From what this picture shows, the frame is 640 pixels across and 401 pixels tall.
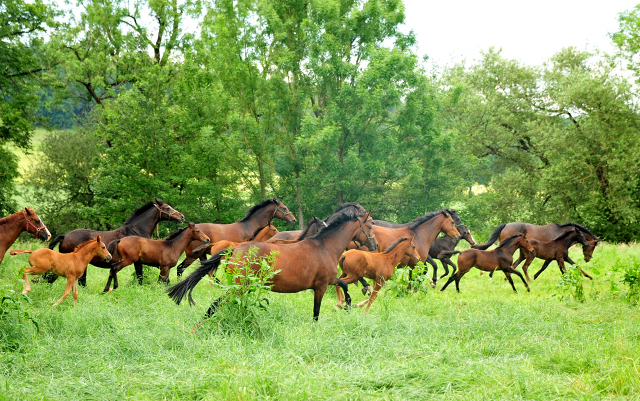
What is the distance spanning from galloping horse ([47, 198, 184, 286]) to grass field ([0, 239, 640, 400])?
8.93 feet

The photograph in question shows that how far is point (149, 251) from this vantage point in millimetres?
10336

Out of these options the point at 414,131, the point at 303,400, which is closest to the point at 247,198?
the point at 414,131

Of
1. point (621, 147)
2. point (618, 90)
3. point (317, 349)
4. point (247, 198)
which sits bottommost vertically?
point (317, 349)

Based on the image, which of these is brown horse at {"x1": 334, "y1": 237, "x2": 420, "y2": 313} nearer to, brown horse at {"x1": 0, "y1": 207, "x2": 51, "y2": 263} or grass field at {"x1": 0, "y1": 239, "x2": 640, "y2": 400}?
grass field at {"x1": 0, "y1": 239, "x2": 640, "y2": 400}

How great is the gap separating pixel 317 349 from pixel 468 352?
1.74 m

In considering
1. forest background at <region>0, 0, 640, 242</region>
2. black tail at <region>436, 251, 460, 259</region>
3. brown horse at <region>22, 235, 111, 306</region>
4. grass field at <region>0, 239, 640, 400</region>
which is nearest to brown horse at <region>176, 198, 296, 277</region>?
brown horse at <region>22, 235, 111, 306</region>

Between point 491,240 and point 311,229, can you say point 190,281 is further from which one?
point 491,240

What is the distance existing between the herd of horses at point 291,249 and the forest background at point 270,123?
1045 cm

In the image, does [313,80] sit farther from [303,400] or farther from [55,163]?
[303,400]

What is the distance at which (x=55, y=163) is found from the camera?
2652cm

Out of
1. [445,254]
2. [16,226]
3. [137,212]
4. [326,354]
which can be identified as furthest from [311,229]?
[16,226]

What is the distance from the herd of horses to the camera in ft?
23.5

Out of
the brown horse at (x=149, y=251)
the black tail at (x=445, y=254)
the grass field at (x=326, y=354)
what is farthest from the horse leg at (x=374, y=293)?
the brown horse at (x=149, y=251)

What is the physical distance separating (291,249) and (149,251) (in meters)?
4.42
